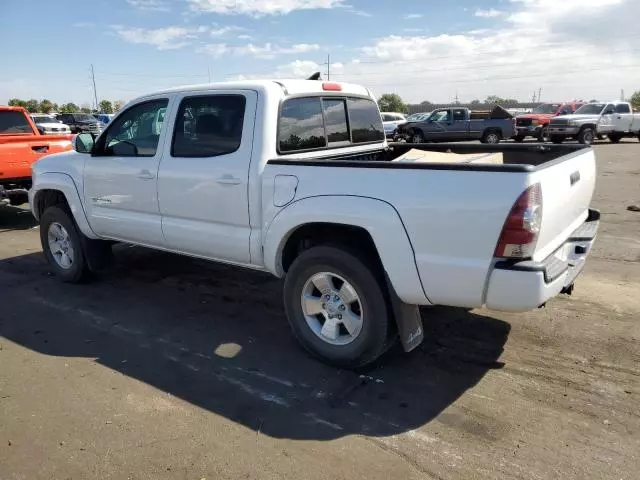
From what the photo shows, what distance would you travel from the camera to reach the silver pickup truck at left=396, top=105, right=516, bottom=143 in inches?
935

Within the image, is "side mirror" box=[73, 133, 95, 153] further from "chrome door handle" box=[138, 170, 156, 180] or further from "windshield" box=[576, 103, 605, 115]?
"windshield" box=[576, 103, 605, 115]

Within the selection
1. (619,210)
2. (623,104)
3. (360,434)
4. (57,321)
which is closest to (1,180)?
(57,321)

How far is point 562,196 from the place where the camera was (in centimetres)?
325

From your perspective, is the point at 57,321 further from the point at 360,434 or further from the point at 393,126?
the point at 393,126

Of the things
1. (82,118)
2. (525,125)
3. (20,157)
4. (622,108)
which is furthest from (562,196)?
(82,118)

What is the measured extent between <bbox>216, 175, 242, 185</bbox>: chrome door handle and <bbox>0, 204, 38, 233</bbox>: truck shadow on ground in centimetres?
640

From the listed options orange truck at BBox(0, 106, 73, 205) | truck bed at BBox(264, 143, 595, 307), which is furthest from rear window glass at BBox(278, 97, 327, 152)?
orange truck at BBox(0, 106, 73, 205)

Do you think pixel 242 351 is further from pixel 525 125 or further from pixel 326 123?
pixel 525 125

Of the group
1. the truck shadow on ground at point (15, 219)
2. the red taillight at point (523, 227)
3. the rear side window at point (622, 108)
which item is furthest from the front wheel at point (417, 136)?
the red taillight at point (523, 227)

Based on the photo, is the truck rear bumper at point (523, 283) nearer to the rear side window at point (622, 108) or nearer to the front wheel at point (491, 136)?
the front wheel at point (491, 136)

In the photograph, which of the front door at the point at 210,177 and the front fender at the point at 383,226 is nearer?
the front fender at the point at 383,226

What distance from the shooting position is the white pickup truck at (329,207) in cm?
298

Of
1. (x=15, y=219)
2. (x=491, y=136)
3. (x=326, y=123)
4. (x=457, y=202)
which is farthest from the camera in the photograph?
(x=491, y=136)

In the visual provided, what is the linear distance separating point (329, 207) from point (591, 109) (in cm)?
2480
